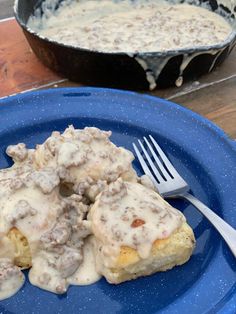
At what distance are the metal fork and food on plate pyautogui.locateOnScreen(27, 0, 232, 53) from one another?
2.12 ft

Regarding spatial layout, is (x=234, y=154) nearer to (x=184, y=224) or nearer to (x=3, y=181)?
(x=184, y=224)

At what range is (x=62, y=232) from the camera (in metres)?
0.99

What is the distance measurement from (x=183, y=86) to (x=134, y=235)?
85cm

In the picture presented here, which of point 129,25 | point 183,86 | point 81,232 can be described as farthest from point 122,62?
point 81,232

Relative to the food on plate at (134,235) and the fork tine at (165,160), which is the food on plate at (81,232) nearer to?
the food on plate at (134,235)

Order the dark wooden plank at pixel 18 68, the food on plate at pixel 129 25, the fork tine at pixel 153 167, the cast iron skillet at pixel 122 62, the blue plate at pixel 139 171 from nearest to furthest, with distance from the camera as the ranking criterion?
the blue plate at pixel 139 171, the fork tine at pixel 153 167, the cast iron skillet at pixel 122 62, the dark wooden plank at pixel 18 68, the food on plate at pixel 129 25

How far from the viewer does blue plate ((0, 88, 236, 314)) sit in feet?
3.05

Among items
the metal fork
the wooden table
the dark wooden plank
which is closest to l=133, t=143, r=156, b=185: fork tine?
the metal fork

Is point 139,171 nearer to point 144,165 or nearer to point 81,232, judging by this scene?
point 144,165

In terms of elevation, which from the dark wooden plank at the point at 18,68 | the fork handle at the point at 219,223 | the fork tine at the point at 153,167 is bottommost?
the dark wooden plank at the point at 18,68

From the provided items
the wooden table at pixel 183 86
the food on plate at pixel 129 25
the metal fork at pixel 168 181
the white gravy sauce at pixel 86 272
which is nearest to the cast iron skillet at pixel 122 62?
the wooden table at pixel 183 86

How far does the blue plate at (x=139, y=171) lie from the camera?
3.05 ft

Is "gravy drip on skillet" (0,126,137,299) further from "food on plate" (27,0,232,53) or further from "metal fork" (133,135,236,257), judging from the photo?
"food on plate" (27,0,232,53)

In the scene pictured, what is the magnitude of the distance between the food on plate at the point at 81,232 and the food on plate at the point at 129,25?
87 centimetres
